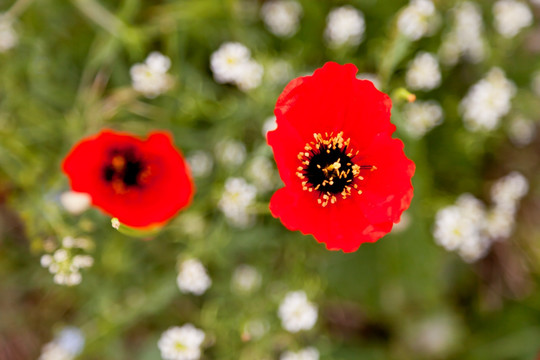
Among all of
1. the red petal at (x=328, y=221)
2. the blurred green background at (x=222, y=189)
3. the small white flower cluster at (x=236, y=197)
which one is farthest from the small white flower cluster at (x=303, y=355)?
the red petal at (x=328, y=221)

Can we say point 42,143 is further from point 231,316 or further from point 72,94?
point 231,316

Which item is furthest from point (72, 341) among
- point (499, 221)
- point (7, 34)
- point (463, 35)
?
point (463, 35)

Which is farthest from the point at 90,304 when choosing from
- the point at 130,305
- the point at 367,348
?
the point at 367,348

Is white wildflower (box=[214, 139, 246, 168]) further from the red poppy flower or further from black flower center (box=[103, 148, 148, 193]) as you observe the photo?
the red poppy flower

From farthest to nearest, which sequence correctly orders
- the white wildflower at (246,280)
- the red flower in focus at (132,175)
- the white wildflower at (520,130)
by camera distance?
the white wildflower at (520,130) → the white wildflower at (246,280) → the red flower in focus at (132,175)

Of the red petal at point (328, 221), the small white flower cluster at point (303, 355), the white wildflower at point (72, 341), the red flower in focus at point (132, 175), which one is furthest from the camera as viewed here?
the white wildflower at point (72, 341)

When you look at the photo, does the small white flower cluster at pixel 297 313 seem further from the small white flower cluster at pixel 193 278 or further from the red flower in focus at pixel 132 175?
the red flower in focus at pixel 132 175
